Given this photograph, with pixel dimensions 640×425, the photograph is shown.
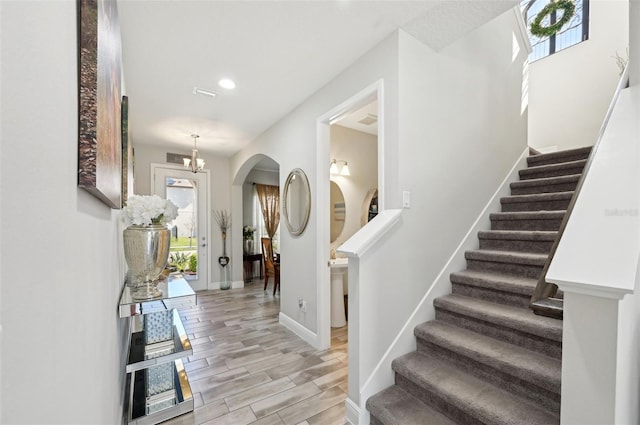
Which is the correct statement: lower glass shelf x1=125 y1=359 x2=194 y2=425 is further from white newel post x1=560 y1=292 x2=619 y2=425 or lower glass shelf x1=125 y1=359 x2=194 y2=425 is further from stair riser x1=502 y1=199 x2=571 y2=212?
stair riser x1=502 y1=199 x2=571 y2=212

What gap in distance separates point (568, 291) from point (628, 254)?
223mm

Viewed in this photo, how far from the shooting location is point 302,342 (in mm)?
3023

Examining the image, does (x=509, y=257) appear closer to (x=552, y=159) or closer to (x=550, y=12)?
(x=552, y=159)

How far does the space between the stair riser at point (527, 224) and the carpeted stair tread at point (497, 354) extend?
1281mm

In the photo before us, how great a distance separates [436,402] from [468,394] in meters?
0.22

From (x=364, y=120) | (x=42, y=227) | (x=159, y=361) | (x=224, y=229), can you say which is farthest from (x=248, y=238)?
(x=42, y=227)

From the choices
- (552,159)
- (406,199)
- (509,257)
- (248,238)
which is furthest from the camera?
(248,238)

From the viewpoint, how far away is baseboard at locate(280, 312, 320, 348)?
291 cm

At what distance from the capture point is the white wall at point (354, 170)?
439 centimetres

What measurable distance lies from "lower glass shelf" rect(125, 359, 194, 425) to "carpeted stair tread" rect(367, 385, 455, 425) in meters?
1.30

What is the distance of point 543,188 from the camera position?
2930 millimetres

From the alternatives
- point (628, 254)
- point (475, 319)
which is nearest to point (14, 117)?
point (628, 254)

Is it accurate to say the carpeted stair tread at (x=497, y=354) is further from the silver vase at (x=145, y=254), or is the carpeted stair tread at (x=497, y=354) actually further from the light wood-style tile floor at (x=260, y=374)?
the silver vase at (x=145, y=254)

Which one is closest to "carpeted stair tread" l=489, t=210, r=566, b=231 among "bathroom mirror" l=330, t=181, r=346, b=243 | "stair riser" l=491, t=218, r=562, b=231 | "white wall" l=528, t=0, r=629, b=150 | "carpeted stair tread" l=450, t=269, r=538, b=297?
"stair riser" l=491, t=218, r=562, b=231
